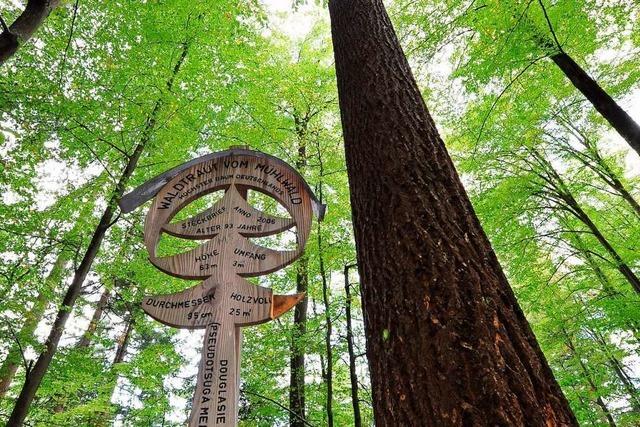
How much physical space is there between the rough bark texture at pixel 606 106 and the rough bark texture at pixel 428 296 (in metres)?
4.24

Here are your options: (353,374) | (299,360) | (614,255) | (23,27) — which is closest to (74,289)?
(23,27)

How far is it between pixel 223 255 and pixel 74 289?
4.37m

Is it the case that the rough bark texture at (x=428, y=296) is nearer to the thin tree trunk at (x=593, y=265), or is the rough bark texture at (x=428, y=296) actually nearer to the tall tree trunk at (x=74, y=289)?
the tall tree trunk at (x=74, y=289)

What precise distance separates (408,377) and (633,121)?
553 centimetres

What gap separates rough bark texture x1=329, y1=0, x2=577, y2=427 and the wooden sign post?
2.58 ft

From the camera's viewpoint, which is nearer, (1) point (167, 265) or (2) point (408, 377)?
(2) point (408, 377)

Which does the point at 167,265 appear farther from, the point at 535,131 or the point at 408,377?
the point at 535,131

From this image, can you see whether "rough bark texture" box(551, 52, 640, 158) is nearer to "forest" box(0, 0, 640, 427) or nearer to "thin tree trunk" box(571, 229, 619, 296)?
"forest" box(0, 0, 640, 427)

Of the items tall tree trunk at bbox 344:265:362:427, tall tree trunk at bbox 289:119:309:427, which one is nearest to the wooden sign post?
tall tree trunk at bbox 344:265:362:427

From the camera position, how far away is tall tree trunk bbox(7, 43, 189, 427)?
4758 mm

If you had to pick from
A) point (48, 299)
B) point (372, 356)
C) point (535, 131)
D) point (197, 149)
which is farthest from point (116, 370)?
point (535, 131)

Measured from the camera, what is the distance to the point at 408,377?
1.17 m

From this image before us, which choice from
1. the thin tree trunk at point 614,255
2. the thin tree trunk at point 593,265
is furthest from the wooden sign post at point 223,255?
the thin tree trunk at point 593,265

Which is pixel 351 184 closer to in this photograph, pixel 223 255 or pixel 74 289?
pixel 223 255
